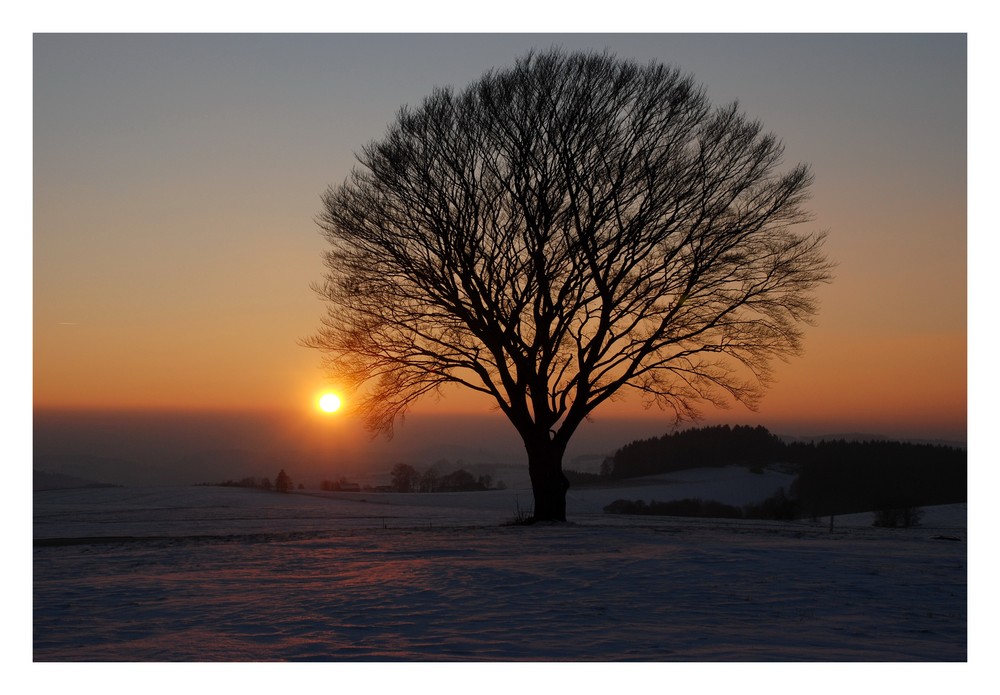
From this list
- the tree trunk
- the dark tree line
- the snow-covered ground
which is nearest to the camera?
the snow-covered ground

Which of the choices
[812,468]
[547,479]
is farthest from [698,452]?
[547,479]

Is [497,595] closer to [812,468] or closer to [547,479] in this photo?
[547,479]

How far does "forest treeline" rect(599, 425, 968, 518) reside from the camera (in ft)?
120

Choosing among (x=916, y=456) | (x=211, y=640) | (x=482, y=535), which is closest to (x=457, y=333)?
(x=482, y=535)

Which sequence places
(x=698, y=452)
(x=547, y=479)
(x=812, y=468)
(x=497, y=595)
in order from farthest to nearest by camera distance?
(x=698, y=452) → (x=812, y=468) → (x=547, y=479) → (x=497, y=595)

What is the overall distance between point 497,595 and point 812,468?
39108 mm

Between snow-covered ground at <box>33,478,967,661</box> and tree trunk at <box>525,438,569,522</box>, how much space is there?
217 centimetres

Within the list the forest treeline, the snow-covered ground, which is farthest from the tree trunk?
the forest treeline

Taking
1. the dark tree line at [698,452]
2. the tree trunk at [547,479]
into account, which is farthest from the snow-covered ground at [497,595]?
the dark tree line at [698,452]

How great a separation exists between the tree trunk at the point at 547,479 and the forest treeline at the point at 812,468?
45.4 ft

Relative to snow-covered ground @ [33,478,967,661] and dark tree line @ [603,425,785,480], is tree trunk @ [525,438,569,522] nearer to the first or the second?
snow-covered ground @ [33,478,967,661]

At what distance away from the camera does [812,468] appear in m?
46.6

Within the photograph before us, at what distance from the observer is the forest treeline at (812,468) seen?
3672 centimetres

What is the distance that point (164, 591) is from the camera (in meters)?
11.4
